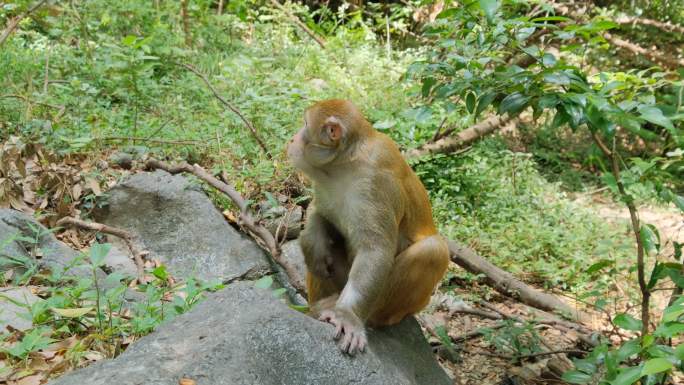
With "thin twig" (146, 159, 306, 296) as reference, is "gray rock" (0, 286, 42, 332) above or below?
Result: above

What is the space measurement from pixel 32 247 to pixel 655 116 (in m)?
4.08

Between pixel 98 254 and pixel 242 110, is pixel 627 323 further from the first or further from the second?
pixel 242 110

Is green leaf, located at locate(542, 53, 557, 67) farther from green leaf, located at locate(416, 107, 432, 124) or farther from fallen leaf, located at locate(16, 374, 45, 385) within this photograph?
fallen leaf, located at locate(16, 374, 45, 385)

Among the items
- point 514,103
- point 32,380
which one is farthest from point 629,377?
point 32,380

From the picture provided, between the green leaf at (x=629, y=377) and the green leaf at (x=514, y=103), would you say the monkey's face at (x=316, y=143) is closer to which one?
the green leaf at (x=514, y=103)

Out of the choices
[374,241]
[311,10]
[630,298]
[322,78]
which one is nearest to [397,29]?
[311,10]

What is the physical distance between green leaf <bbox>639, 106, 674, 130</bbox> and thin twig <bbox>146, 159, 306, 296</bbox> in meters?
2.76

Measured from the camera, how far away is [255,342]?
115 inches

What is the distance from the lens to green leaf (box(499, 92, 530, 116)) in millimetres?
3924

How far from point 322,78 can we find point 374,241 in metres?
6.33

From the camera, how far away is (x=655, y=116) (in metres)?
3.39

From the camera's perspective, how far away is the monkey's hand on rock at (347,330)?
131 inches

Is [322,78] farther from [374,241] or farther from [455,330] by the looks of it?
[374,241]

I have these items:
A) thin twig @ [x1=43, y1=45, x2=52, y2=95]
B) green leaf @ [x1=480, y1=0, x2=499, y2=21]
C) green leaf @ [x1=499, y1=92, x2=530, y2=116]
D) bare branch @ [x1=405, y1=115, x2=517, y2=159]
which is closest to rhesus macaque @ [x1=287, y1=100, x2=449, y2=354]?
green leaf @ [x1=499, y1=92, x2=530, y2=116]
